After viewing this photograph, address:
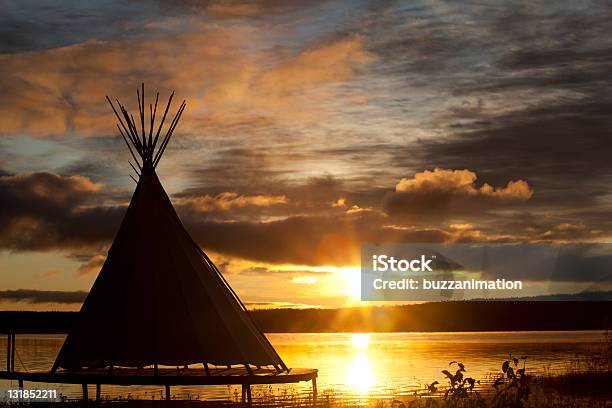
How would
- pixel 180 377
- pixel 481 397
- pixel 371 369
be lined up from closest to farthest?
pixel 481 397 → pixel 180 377 → pixel 371 369

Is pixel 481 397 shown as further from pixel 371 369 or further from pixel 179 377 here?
pixel 371 369

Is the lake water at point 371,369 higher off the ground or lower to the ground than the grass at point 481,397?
higher

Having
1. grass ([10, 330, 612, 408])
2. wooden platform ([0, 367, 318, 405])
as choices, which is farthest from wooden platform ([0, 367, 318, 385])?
grass ([10, 330, 612, 408])

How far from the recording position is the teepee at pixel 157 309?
55.9 ft

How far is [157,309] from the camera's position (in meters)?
17.4

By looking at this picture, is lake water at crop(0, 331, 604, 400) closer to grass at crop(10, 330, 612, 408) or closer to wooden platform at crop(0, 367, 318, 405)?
grass at crop(10, 330, 612, 408)

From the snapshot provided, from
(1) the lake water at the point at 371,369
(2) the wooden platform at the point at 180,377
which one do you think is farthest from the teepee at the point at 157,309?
(1) the lake water at the point at 371,369

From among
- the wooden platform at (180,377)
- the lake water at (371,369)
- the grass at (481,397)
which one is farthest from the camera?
the lake water at (371,369)

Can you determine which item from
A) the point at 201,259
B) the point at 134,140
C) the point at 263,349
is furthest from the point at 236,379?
the point at 134,140

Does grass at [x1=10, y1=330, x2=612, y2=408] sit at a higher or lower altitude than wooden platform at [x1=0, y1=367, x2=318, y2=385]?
lower

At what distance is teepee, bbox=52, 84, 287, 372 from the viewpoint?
17047mm

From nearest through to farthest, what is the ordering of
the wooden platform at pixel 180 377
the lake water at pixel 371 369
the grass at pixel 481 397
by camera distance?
the grass at pixel 481 397
the wooden platform at pixel 180 377
the lake water at pixel 371 369

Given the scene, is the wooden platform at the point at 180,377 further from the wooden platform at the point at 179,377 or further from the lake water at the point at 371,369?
the lake water at the point at 371,369

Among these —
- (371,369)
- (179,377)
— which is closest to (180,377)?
(179,377)
